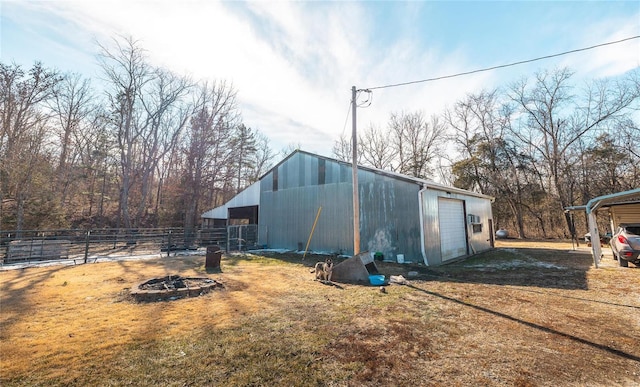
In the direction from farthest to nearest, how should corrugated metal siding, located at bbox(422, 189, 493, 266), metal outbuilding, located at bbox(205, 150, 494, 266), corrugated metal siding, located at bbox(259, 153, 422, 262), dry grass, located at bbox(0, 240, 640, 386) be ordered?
corrugated metal siding, located at bbox(259, 153, 422, 262)
metal outbuilding, located at bbox(205, 150, 494, 266)
corrugated metal siding, located at bbox(422, 189, 493, 266)
dry grass, located at bbox(0, 240, 640, 386)

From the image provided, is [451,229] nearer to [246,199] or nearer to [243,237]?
[243,237]

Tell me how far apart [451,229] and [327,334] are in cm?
932

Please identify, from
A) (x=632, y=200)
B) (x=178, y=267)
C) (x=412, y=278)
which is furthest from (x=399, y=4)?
(x=632, y=200)

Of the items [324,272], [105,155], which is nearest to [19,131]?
[105,155]

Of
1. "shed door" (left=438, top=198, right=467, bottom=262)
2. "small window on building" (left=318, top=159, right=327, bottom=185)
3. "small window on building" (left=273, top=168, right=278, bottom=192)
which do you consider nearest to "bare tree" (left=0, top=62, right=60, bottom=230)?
"small window on building" (left=273, top=168, right=278, bottom=192)

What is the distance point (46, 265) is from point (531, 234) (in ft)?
96.0

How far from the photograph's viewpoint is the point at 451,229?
11.0 meters

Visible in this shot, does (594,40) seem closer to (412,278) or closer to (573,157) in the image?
(412,278)

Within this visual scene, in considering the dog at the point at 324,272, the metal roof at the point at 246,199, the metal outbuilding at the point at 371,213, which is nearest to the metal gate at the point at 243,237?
the metal outbuilding at the point at 371,213

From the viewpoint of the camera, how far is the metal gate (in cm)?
1443

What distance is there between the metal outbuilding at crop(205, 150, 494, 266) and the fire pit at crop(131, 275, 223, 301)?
634 cm

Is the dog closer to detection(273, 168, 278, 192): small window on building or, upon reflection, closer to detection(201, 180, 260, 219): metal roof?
detection(273, 168, 278, 192): small window on building

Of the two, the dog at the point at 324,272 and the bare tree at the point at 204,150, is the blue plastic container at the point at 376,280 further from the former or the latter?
the bare tree at the point at 204,150

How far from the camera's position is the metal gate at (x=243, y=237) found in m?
14.4
